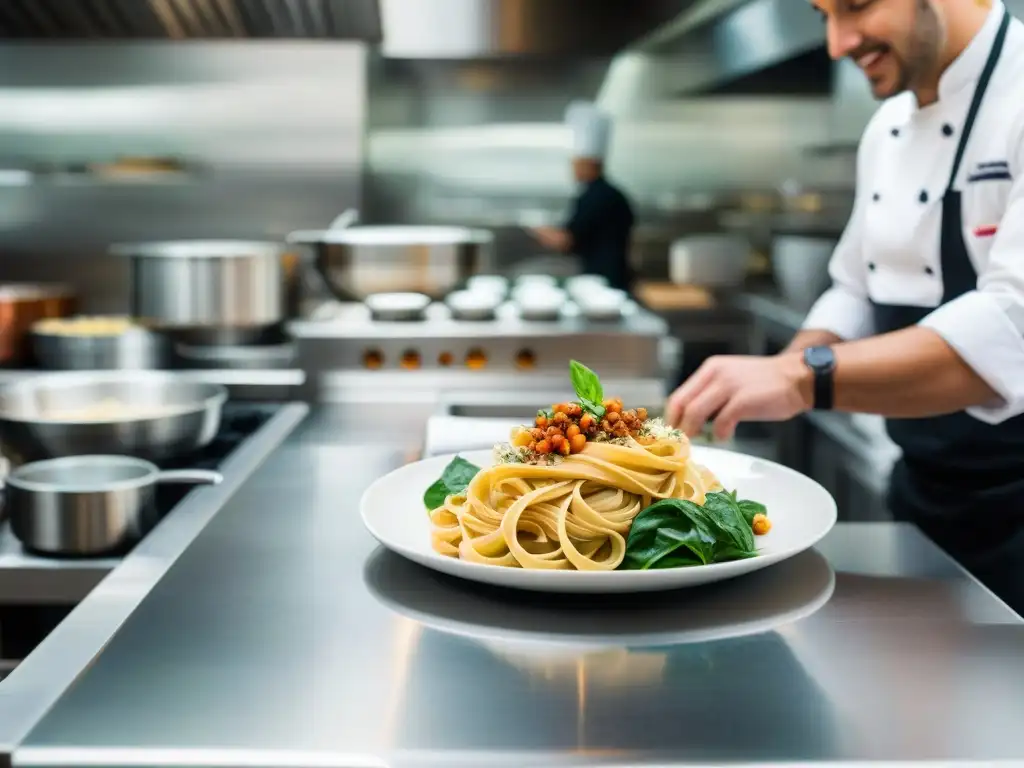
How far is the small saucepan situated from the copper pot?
139 centimetres

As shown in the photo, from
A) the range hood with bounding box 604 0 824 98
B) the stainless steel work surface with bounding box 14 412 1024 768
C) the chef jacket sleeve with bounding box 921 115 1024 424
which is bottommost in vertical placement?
the stainless steel work surface with bounding box 14 412 1024 768

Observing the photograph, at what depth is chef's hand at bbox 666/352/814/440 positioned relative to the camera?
1323mm

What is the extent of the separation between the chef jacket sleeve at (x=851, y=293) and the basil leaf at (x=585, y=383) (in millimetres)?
913

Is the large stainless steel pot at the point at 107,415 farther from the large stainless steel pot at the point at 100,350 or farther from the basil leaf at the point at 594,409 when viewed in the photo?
the basil leaf at the point at 594,409

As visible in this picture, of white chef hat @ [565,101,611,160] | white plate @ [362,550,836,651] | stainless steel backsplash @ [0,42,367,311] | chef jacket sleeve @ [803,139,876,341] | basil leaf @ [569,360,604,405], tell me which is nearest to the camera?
white plate @ [362,550,836,651]

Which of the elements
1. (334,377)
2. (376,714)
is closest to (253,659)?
(376,714)

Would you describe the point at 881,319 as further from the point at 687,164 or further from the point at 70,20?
the point at 70,20

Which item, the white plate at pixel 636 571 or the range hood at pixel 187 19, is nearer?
the white plate at pixel 636 571

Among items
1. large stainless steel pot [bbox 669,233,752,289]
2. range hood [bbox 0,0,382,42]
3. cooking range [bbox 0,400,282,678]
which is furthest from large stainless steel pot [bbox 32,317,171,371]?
large stainless steel pot [bbox 669,233,752,289]

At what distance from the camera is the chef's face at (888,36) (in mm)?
1520

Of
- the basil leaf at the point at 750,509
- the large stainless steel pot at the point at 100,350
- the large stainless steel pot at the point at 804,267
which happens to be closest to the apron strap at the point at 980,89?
the basil leaf at the point at 750,509

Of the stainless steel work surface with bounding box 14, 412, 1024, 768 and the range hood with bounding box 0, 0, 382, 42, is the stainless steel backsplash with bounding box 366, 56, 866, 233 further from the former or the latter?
the stainless steel work surface with bounding box 14, 412, 1024, 768

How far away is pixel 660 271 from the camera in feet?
13.1

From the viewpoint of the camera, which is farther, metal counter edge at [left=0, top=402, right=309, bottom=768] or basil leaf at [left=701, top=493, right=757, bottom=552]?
basil leaf at [left=701, top=493, right=757, bottom=552]
